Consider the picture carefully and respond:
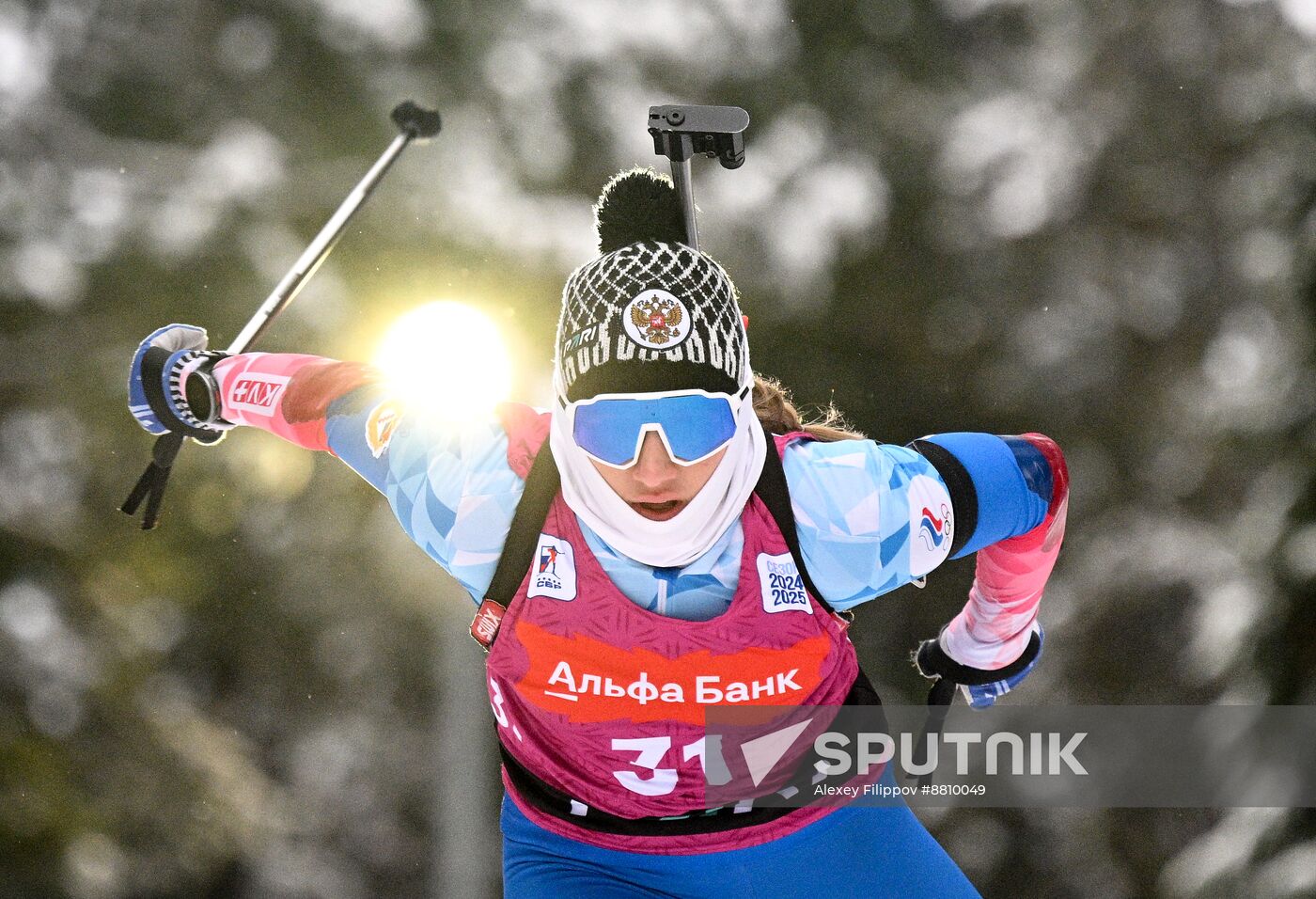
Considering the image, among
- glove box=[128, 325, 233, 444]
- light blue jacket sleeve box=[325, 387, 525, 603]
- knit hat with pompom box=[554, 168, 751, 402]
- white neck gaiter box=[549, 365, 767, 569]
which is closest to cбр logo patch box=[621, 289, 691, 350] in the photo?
knit hat with pompom box=[554, 168, 751, 402]

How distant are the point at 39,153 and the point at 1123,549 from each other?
4.64 m

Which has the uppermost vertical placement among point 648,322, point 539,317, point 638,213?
point 539,317

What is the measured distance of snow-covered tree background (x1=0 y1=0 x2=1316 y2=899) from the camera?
439 centimetres

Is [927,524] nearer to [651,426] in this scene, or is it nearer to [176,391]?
[651,426]

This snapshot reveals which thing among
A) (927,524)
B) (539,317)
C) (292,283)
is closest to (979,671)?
(927,524)

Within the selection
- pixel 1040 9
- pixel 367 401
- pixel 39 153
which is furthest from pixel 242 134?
pixel 367 401

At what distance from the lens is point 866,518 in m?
1.21

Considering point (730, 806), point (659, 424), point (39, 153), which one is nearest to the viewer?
point (659, 424)

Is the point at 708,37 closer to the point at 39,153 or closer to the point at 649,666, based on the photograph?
the point at 39,153

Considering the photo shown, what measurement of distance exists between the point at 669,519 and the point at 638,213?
386mm

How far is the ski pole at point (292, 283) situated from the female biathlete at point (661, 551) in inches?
21.6

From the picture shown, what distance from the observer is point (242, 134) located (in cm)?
448

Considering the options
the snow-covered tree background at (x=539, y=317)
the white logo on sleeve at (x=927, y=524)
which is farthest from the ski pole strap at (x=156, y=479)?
the snow-covered tree background at (x=539, y=317)

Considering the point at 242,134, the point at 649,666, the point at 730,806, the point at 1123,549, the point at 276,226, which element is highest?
the point at 242,134
